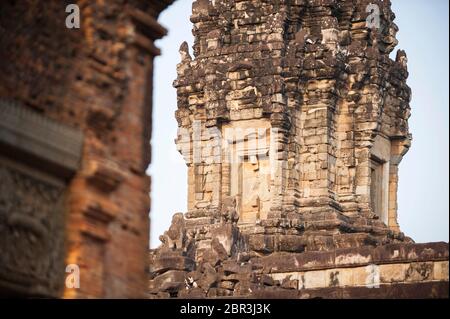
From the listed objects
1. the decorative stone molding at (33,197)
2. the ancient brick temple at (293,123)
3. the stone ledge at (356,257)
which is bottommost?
the decorative stone molding at (33,197)

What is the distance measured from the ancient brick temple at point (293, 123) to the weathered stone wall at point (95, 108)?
22010mm

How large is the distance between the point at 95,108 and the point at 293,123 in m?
26.7

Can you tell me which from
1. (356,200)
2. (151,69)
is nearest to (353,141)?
(356,200)

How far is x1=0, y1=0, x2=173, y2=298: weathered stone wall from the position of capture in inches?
615

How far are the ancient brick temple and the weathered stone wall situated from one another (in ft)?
72.2

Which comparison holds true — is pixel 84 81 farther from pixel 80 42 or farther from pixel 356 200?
pixel 356 200

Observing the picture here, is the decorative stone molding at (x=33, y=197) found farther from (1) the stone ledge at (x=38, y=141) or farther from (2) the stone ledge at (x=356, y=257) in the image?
(2) the stone ledge at (x=356, y=257)

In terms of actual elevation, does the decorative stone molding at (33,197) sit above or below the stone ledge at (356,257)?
below

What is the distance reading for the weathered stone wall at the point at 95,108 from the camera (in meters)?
15.6

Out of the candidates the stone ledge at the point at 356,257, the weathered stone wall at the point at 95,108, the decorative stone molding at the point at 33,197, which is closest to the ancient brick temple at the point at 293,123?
the stone ledge at the point at 356,257

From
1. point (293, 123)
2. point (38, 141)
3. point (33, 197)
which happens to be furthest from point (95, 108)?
point (293, 123)

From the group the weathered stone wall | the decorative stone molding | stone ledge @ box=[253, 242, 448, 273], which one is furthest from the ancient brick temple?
the decorative stone molding
